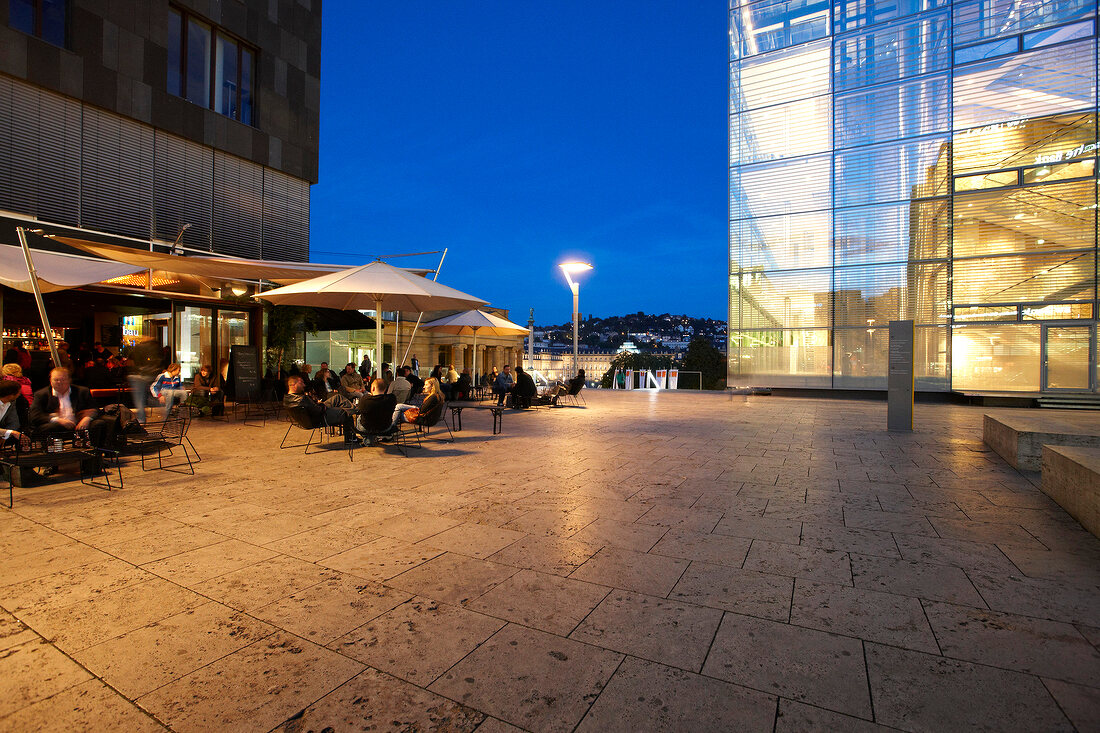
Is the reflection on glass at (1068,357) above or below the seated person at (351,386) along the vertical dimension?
above

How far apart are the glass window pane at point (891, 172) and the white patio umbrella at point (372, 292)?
1547cm

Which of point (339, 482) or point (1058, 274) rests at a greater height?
point (1058, 274)

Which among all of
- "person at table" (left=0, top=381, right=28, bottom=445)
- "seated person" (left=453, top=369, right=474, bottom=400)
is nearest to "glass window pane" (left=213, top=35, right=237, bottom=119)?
"seated person" (left=453, top=369, right=474, bottom=400)

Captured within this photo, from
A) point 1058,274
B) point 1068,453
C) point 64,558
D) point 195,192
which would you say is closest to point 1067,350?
point 1058,274

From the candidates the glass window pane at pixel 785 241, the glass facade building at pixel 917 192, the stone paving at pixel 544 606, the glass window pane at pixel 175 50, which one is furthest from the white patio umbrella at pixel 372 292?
the glass window pane at pixel 785 241

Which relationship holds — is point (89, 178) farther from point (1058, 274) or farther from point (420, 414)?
point (1058, 274)

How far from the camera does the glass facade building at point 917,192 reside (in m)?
16.9

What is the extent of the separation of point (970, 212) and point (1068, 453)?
16.3 metres

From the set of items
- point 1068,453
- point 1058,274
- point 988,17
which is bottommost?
point 1068,453

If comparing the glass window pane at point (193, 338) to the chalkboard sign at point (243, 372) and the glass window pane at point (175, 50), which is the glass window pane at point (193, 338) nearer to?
the chalkboard sign at point (243, 372)

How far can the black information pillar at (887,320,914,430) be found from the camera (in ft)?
34.8

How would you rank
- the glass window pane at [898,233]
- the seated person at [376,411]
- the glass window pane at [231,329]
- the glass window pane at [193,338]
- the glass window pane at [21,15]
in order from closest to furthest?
1. the seated person at [376,411]
2. the glass window pane at [21,15]
3. the glass window pane at [193,338]
4. the glass window pane at [231,329]
5. the glass window pane at [898,233]

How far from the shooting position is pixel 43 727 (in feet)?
6.42

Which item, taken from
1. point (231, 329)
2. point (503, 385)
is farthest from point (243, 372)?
point (503, 385)
